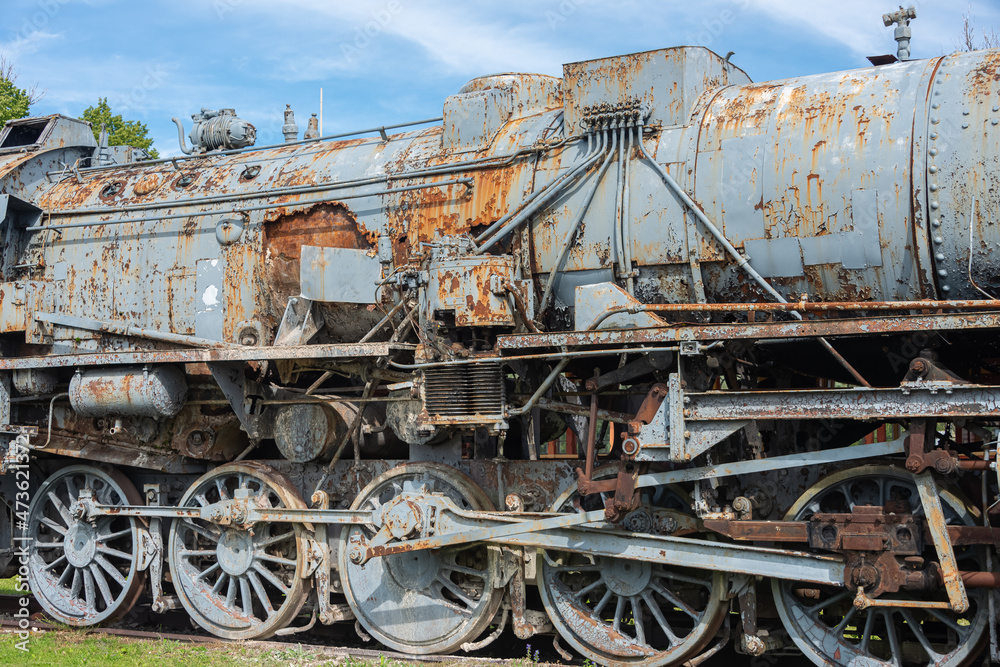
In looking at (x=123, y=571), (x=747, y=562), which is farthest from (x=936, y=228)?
(x=123, y=571)

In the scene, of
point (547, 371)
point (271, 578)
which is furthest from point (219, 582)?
point (547, 371)

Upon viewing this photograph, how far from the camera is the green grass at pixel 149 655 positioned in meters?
7.56

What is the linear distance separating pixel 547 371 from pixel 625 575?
5.06 ft

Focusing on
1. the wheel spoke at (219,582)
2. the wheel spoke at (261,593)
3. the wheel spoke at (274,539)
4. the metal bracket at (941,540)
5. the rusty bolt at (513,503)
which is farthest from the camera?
the wheel spoke at (219,582)

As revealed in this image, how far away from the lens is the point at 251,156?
9.63 meters

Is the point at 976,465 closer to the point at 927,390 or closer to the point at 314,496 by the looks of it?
the point at 927,390

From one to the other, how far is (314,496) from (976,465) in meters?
4.77

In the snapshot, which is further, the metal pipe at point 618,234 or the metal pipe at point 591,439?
the metal pipe at point 618,234

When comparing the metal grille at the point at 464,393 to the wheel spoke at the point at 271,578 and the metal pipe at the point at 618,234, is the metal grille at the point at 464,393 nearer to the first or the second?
the metal pipe at the point at 618,234

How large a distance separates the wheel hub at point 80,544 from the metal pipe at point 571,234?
193 inches

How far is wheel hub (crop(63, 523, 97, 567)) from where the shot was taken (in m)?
9.36

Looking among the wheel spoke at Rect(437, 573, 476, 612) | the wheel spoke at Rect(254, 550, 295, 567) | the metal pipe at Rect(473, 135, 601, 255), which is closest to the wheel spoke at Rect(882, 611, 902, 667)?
the wheel spoke at Rect(437, 573, 476, 612)

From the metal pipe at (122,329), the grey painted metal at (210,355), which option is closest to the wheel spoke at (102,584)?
the grey painted metal at (210,355)

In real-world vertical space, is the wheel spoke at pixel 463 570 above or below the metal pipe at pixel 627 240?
below
